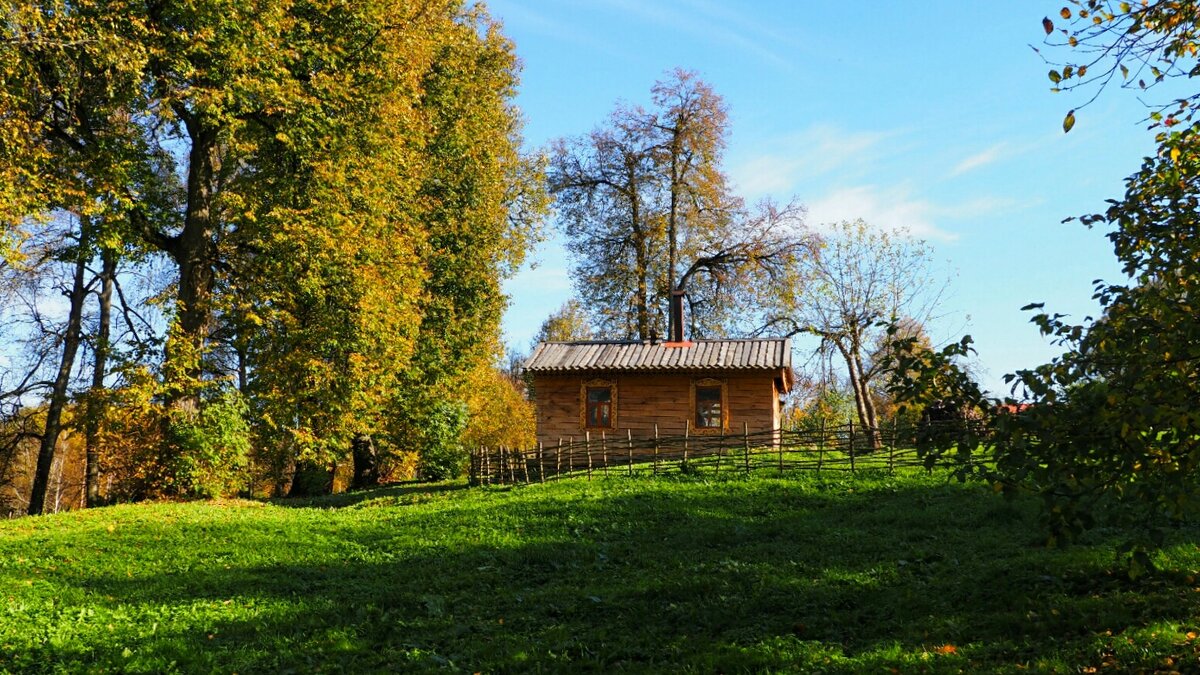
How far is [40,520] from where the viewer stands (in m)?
18.2

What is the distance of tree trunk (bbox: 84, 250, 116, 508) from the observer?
69.4ft

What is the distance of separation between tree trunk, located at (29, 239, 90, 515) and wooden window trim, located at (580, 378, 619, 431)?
15959mm

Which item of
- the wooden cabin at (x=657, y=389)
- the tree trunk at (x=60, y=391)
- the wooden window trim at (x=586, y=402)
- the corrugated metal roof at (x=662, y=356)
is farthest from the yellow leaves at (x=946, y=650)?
the tree trunk at (x=60, y=391)

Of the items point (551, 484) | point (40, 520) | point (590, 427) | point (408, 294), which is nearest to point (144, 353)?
point (40, 520)

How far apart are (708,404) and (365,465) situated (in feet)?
48.1

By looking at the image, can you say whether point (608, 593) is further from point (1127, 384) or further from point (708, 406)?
point (708, 406)

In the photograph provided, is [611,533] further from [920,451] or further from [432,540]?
[920,451]

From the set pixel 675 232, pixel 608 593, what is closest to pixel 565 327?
pixel 675 232

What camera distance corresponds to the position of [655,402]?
28453 millimetres

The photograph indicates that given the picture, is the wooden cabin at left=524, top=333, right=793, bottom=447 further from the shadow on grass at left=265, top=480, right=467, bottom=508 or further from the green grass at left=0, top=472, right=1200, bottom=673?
the green grass at left=0, top=472, right=1200, bottom=673

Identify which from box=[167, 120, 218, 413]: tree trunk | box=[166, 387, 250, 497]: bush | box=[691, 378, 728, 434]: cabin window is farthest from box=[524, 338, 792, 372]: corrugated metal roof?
box=[167, 120, 218, 413]: tree trunk

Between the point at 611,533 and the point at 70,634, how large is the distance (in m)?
8.58

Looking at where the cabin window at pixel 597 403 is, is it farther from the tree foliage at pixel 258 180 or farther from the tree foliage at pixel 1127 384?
the tree foliage at pixel 1127 384

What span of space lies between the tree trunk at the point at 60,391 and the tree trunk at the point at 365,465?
10.3 m
